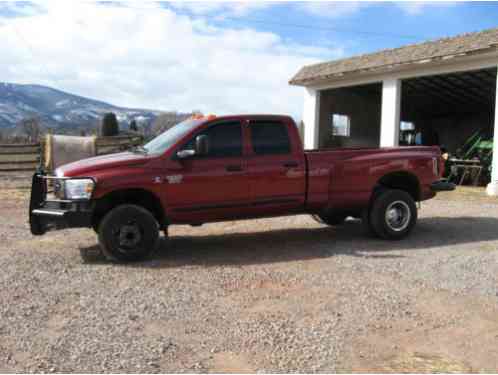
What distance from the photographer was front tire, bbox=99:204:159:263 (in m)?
6.34

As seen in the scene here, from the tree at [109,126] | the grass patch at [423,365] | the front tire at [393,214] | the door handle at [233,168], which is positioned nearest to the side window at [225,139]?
the door handle at [233,168]

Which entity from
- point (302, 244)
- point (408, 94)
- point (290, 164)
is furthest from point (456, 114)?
point (290, 164)

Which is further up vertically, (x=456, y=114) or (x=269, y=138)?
(x=456, y=114)

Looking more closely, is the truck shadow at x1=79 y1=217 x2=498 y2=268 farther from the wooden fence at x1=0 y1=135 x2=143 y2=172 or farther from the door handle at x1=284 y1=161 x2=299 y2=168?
the wooden fence at x1=0 y1=135 x2=143 y2=172

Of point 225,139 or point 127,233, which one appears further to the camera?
point 225,139

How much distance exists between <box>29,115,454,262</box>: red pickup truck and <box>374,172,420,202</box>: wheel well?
3cm

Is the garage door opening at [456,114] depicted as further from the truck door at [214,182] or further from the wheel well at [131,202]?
the wheel well at [131,202]

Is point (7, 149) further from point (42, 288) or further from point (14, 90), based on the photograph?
point (14, 90)

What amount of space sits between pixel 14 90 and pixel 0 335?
452 feet

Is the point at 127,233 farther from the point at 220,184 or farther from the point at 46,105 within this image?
the point at 46,105

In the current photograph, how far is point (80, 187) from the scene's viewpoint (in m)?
6.26

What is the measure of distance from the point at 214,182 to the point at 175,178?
1.74 feet

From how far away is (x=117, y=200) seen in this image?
6633 mm

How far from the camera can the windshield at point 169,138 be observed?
6.82 m
